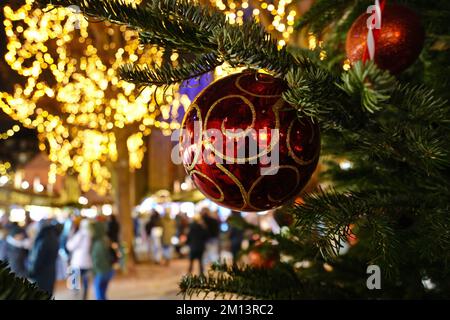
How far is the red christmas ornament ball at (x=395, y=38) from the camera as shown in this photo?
4.77 feet

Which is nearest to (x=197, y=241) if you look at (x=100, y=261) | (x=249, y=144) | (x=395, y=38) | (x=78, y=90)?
(x=100, y=261)

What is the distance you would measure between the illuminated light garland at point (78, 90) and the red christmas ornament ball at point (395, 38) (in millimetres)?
6464

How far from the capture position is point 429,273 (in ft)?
5.85

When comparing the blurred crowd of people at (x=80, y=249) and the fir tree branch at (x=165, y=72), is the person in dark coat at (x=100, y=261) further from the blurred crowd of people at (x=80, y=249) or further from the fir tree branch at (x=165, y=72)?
the fir tree branch at (x=165, y=72)

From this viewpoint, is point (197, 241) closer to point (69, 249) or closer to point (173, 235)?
point (69, 249)

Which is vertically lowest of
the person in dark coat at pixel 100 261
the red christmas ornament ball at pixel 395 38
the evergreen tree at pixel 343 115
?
the evergreen tree at pixel 343 115

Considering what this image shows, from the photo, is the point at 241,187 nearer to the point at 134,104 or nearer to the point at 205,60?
the point at 205,60

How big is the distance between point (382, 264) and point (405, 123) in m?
0.37

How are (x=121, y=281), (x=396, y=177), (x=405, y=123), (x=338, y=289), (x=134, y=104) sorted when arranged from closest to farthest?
(x=405, y=123) < (x=396, y=177) < (x=338, y=289) < (x=134, y=104) < (x=121, y=281)

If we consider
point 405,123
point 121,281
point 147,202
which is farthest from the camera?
point 147,202

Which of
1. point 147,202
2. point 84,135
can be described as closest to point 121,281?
point 84,135

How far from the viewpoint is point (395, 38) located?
4.77 ft

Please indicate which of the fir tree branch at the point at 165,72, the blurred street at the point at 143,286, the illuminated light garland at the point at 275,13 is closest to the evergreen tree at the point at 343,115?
the fir tree branch at the point at 165,72
